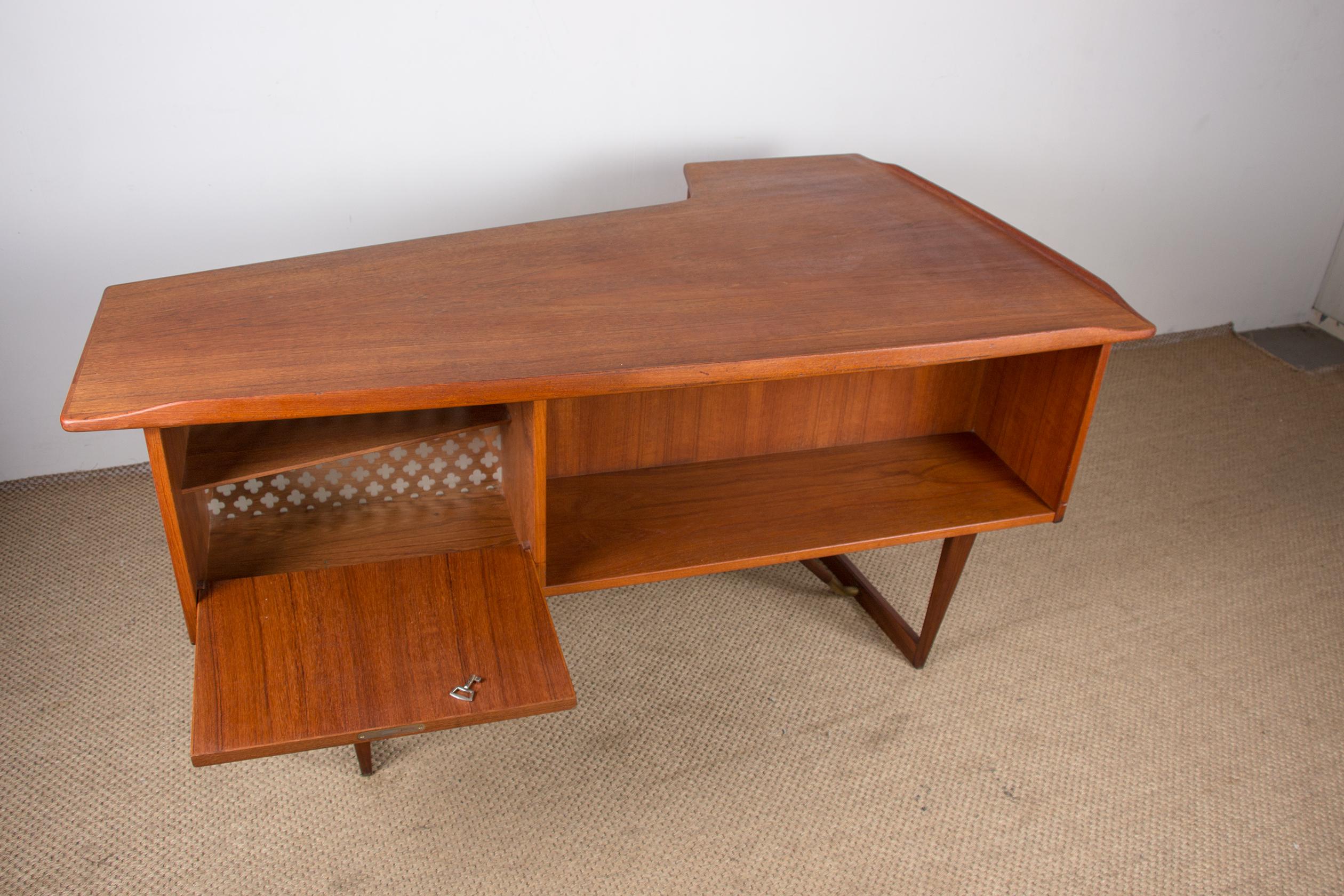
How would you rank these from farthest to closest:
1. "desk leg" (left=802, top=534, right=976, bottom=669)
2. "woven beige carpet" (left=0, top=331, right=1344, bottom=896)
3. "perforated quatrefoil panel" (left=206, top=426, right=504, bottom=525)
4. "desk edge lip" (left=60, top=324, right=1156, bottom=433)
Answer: "desk leg" (left=802, top=534, right=976, bottom=669), "woven beige carpet" (left=0, top=331, right=1344, bottom=896), "perforated quatrefoil panel" (left=206, top=426, right=504, bottom=525), "desk edge lip" (left=60, top=324, right=1156, bottom=433)

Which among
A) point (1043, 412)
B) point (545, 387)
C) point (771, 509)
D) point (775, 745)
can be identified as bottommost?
point (775, 745)

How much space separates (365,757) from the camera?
145cm

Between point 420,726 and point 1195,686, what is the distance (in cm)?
131

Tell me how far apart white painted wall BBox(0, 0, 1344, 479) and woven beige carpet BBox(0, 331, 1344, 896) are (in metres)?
0.51

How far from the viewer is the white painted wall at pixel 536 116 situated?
1.65 meters

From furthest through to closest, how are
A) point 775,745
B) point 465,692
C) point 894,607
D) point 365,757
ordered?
point 894,607 < point 775,745 < point 365,757 < point 465,692

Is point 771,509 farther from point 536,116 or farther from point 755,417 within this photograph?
point 536,116

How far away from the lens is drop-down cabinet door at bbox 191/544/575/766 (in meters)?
1.00

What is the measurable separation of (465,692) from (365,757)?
506 millimetres

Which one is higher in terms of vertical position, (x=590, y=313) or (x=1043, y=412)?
(x=590, y=313)

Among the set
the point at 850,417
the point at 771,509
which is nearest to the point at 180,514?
the point at 771,509

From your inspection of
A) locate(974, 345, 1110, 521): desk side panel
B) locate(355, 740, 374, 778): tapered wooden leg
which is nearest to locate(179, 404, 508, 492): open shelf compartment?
locate(355, 740, 374, 778): tapered wooden leg

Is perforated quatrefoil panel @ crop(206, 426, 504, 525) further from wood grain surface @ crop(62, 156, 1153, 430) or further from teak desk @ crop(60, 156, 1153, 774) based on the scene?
wood grain surface @ crop(62, 156, 1153, 430)

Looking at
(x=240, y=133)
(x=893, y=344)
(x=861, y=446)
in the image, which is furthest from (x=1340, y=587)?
(x=240, y=133)
